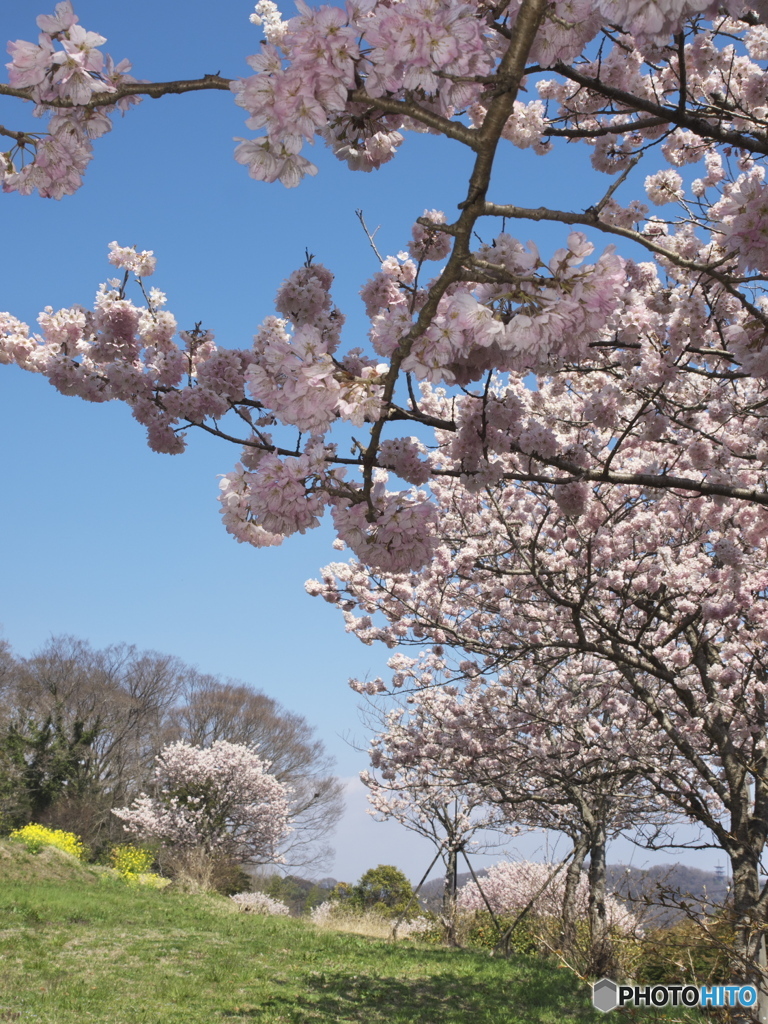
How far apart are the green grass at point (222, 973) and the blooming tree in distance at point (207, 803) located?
9.53 m

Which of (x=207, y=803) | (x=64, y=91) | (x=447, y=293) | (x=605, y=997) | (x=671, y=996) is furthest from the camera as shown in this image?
(x=207, y=803)

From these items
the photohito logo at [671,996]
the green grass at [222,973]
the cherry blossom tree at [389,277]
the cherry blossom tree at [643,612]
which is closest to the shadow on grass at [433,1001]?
the green grass at [222,973]

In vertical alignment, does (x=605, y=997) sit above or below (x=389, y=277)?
below

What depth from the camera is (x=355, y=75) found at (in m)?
1.69

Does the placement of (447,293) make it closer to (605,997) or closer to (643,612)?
(643,612)

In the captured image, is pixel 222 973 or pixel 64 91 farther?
pixel 222 973

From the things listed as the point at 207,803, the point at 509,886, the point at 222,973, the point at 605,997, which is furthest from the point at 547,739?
the point at 207,803

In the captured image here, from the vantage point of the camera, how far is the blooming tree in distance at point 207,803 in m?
22.9

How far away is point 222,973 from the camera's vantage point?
8312mm

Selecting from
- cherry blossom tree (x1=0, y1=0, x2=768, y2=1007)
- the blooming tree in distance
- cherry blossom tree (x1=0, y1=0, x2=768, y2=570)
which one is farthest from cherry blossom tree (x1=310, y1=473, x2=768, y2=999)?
the blooming tree in distance

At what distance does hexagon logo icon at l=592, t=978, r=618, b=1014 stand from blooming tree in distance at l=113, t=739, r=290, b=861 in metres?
17.0

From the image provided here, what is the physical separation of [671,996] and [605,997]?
3.35 metres

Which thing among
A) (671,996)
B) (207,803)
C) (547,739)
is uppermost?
(547,739)

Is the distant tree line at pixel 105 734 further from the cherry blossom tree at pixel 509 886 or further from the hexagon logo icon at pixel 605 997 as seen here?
the hexagon logo icon at pixel 605 997
